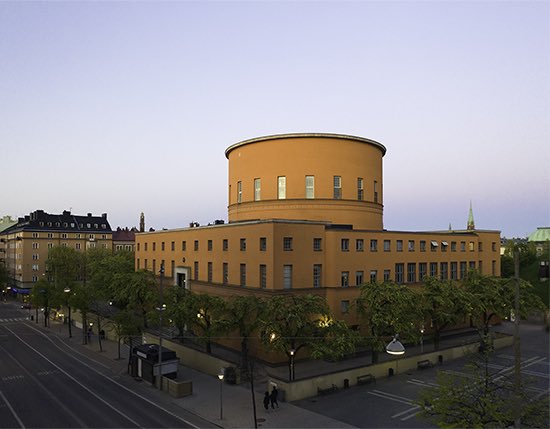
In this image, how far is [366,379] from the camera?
35.1 m

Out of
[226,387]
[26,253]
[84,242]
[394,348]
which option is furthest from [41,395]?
[84,242]

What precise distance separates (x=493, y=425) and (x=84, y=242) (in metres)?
123

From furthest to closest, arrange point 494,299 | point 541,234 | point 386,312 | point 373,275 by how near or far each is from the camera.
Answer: point 541,234 → point 373,275 → point 494,299 → point 386,312

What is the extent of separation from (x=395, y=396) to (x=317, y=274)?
14575 millimetres

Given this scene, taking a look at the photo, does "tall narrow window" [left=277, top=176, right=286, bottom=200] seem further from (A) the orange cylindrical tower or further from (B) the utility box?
(B) the utility box

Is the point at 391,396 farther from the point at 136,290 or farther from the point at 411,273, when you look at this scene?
the point at 136,290

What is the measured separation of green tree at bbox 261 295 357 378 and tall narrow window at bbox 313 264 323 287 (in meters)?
8.27

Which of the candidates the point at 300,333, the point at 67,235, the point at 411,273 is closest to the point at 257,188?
the point at 411,273

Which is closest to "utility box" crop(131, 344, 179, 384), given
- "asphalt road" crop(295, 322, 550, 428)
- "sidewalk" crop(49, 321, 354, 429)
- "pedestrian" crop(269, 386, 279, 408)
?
"sidewalk" crop(49, 321, 354, 429)

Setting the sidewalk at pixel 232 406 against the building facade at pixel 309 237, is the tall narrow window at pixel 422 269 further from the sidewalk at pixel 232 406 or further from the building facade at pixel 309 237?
the sidewalk at pixel 232 406

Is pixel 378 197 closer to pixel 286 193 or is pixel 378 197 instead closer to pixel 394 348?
pixel 286 193

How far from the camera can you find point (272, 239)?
4000 centimetres

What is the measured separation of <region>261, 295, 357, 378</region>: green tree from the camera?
32.1 metres

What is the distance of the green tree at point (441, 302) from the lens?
138 feet
